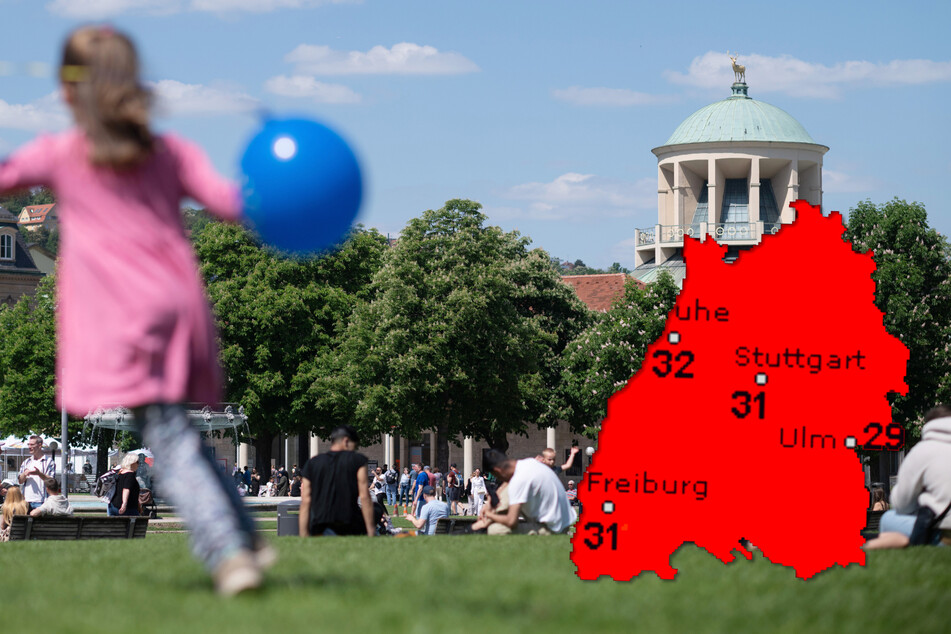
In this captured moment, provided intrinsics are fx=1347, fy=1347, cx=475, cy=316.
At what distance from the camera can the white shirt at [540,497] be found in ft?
48.6

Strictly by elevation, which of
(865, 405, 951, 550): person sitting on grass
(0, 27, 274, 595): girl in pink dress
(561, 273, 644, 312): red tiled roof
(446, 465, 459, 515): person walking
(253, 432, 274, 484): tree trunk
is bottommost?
(446, 465, 459, 515): person walking

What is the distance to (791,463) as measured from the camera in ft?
28.9

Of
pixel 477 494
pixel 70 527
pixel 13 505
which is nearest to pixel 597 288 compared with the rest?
pixel 477 494

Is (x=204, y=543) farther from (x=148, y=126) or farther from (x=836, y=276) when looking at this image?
(x=836, y=276)

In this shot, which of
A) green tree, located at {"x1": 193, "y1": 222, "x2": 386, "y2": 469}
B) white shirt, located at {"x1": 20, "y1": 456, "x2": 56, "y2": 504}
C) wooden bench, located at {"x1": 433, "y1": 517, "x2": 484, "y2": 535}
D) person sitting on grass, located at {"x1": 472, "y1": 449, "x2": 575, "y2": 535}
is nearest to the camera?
person sitting on grass, located at {"x1": 472, "y1": 449, "x2": 575, "y2": 535}

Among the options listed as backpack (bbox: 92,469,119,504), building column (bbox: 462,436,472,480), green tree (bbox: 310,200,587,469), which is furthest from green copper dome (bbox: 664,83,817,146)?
backpack (bbox: 92,469,119,504)

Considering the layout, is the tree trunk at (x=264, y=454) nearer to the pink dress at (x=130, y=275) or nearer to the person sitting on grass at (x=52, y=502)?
the person sitting on grass at (x=52, y=502)

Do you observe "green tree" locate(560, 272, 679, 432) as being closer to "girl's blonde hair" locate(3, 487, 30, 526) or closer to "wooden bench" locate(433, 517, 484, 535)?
"wooden bench" locate(433, 517, 484, 535)

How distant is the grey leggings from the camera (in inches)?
213

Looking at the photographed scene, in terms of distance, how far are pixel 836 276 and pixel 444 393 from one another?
142 ft

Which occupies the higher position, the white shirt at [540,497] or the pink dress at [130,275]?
the pink dress at [130,275]

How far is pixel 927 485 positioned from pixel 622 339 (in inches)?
1744

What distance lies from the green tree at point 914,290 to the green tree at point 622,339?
28.7 feet

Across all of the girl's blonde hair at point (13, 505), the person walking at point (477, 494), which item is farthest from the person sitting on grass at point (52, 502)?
the person walking at point (477, 494)
